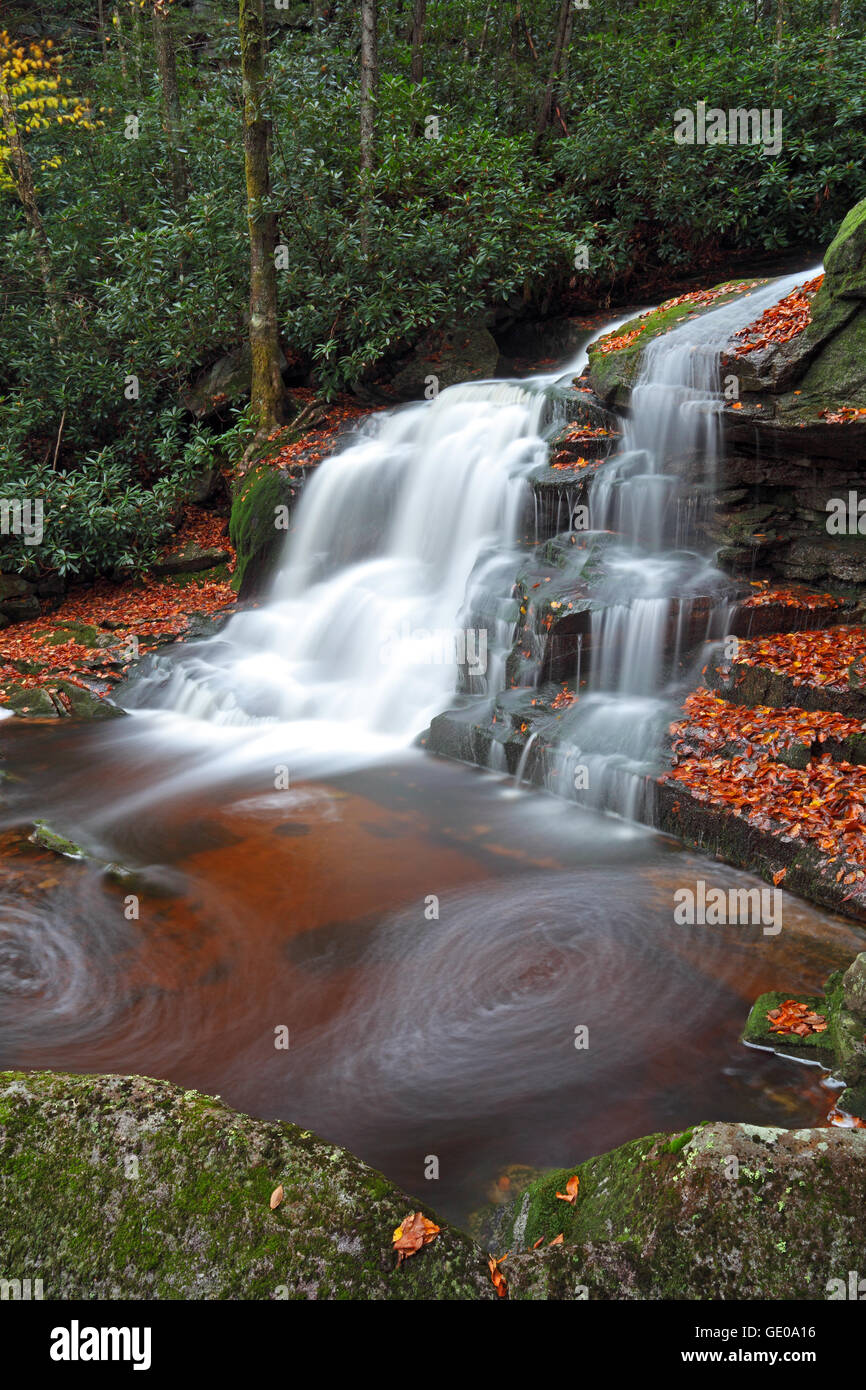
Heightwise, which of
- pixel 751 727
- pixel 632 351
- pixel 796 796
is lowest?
pixel 796 796

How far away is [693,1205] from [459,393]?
39.1 ft

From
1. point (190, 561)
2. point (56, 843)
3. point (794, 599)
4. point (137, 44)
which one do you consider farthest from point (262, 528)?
point (137, 44)

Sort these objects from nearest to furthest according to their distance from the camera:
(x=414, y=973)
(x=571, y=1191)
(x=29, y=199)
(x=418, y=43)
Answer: (x=571, y=1191) → (x=414, y=973) → (x=29, y=199) → (x=418, y=43)

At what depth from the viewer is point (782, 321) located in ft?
29.9

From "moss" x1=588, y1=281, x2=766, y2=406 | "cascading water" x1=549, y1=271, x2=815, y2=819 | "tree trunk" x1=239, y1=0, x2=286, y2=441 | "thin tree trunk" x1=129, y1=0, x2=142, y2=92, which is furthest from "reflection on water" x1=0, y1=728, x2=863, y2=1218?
"thin tree trunk" x1=129, y1=0, x2=142, y2=92

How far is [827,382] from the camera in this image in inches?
320

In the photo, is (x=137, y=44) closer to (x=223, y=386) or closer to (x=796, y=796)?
(x=223, y=386)

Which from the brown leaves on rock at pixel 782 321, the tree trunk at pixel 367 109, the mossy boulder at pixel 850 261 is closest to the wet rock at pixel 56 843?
the brown leaves on rock at pixel 782 321

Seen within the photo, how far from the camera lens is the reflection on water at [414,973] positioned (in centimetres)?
421

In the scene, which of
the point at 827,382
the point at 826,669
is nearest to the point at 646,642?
the point at 826,669

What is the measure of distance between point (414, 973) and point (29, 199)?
1592 centimetres

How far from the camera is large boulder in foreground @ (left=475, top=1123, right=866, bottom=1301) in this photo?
2.29m

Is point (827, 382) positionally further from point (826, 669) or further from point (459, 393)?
point (459, 393)

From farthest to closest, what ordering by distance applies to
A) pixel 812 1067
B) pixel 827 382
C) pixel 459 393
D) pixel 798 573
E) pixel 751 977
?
pixel 459 393 → pixel 798 573 → pixel 827 382 → pixel 751 977 → pixel 812 1067
